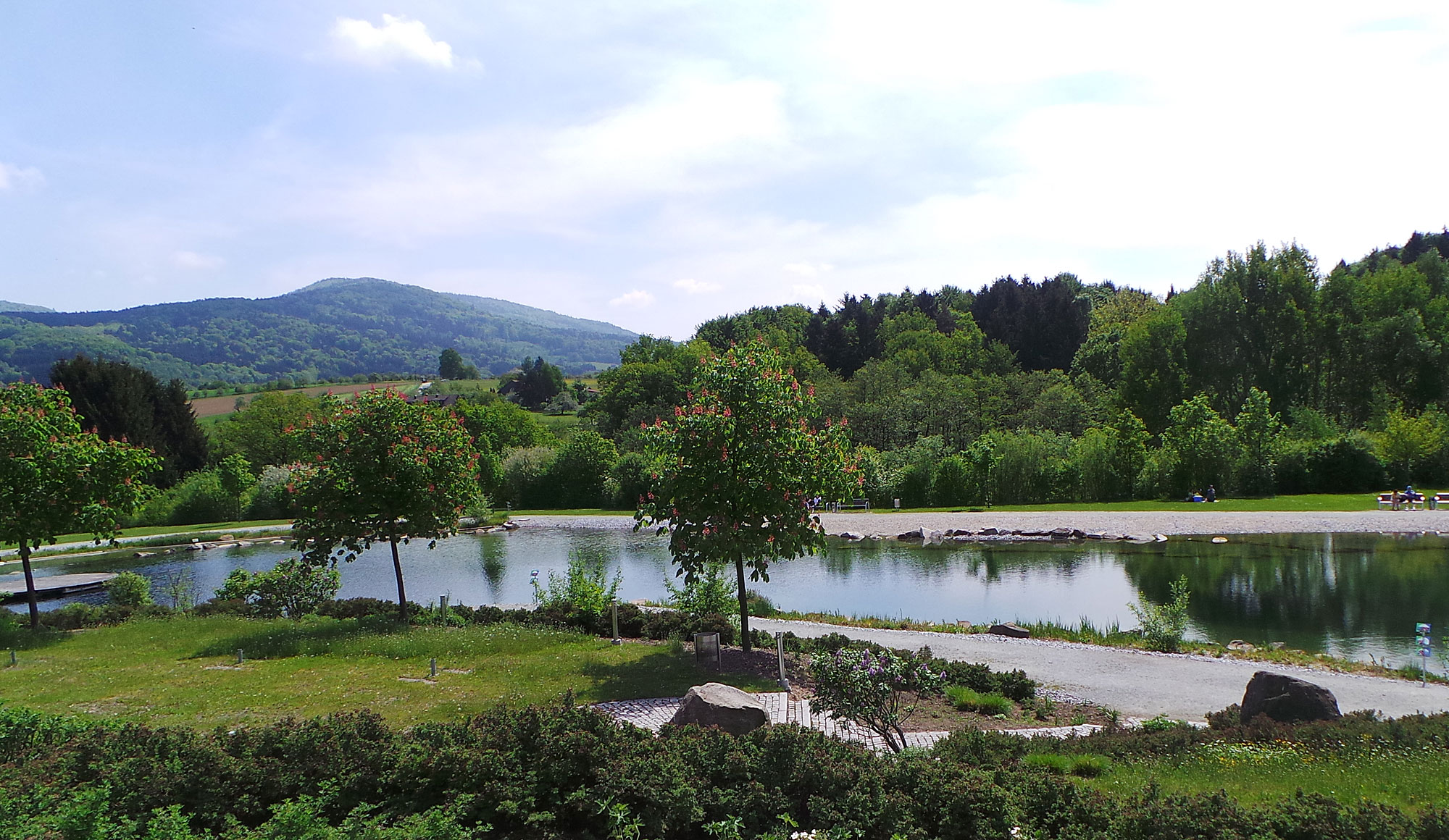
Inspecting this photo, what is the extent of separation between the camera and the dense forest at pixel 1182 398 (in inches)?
1636

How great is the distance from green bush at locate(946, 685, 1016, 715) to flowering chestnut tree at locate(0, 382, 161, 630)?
55.3 feet

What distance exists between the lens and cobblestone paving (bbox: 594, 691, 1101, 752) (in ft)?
30.9

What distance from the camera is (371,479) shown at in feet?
52.3

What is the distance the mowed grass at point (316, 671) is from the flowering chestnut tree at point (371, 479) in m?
1.89

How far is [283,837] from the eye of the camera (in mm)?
5461

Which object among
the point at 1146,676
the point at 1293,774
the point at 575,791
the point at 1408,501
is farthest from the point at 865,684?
the point at 1408,501

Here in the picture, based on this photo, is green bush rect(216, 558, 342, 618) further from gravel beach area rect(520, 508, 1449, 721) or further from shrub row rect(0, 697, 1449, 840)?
shrub row rect(0, 697, 1449, 840)

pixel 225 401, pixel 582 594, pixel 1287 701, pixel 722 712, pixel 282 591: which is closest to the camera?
pixel 722 712

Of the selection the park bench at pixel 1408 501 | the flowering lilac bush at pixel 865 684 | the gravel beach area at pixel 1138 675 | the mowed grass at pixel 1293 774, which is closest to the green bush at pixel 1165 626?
the gravel beach area at pixel 1138 675

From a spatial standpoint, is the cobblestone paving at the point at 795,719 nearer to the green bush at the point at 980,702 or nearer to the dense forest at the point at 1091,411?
the green bush at the point at 980,702

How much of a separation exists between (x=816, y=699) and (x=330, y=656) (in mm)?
9263

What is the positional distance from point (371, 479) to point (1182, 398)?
49.0m

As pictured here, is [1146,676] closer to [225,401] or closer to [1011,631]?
[1011,631]

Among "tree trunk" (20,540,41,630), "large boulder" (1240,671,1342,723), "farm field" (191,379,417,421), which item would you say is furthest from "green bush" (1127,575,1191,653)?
"farm field" (191,379,417,421)
